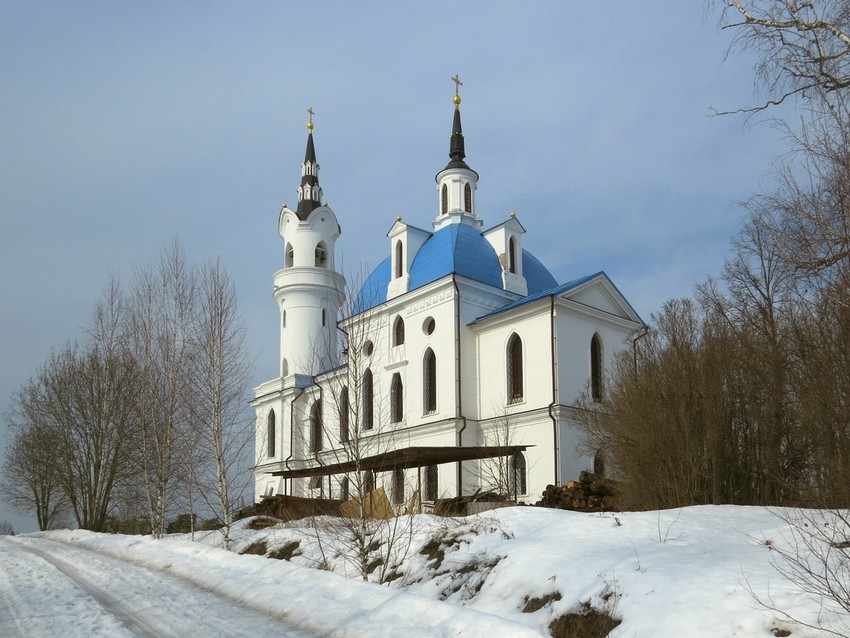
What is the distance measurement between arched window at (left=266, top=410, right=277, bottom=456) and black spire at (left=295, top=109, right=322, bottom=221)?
421 inches

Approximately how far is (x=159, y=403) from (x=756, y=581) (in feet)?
61.2

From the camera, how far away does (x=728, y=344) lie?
1560cm

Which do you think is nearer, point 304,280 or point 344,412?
point 344,412

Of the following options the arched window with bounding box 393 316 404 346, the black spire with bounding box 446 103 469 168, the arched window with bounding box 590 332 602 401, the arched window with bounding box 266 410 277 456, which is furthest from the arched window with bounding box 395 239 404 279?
the arched window with bounding box 266 410 277 456

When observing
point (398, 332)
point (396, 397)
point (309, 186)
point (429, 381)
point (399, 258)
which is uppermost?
point (309, 186)

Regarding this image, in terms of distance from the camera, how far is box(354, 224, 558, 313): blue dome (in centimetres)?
3167

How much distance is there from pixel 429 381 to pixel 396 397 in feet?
6.80

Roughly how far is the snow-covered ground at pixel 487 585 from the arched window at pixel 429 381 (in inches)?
660

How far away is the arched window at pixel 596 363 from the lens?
95.9 ft

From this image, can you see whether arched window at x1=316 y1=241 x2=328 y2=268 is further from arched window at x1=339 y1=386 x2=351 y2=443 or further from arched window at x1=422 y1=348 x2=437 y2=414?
arched window at x1=339 y1=386 x2=351 y2=443

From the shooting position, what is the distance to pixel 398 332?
33.3 m

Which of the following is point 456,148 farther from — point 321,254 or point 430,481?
point 430,481

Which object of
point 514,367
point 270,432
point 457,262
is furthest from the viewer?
point 270,432

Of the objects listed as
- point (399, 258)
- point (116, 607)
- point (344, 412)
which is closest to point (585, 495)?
point (344, 412)
